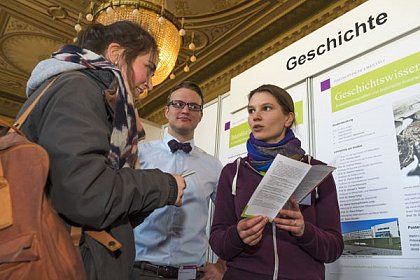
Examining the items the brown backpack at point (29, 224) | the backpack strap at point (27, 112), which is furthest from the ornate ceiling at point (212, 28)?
the brown backpack at point (29, 224)

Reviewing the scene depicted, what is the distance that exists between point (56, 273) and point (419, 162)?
63.4 inches

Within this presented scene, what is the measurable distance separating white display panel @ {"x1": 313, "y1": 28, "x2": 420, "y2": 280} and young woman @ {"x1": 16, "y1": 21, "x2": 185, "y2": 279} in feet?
4.15

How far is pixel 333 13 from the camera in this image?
12.9 feet

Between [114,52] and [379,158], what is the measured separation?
1446 millimetres

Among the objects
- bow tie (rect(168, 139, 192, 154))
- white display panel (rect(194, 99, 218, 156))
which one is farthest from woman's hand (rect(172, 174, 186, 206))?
white display panel (rect(194, 99, 218, 156))

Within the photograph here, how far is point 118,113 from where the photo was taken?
2.89 feet

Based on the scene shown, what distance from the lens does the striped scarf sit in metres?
0.88

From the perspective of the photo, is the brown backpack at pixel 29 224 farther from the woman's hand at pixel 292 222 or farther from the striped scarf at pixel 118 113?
the woman's hand at pixel 292 222

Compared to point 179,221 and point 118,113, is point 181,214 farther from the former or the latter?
point 118,113

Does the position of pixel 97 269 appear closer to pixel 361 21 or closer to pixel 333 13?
pixel 361 21

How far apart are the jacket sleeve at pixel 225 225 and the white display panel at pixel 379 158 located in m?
0.81

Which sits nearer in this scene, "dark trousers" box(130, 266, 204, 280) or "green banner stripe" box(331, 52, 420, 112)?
"dark trousers" box(130, 266, 204, 280)

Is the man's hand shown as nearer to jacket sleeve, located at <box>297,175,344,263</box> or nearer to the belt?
the belt

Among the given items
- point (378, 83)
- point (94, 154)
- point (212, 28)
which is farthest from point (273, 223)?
point (212, 28)
